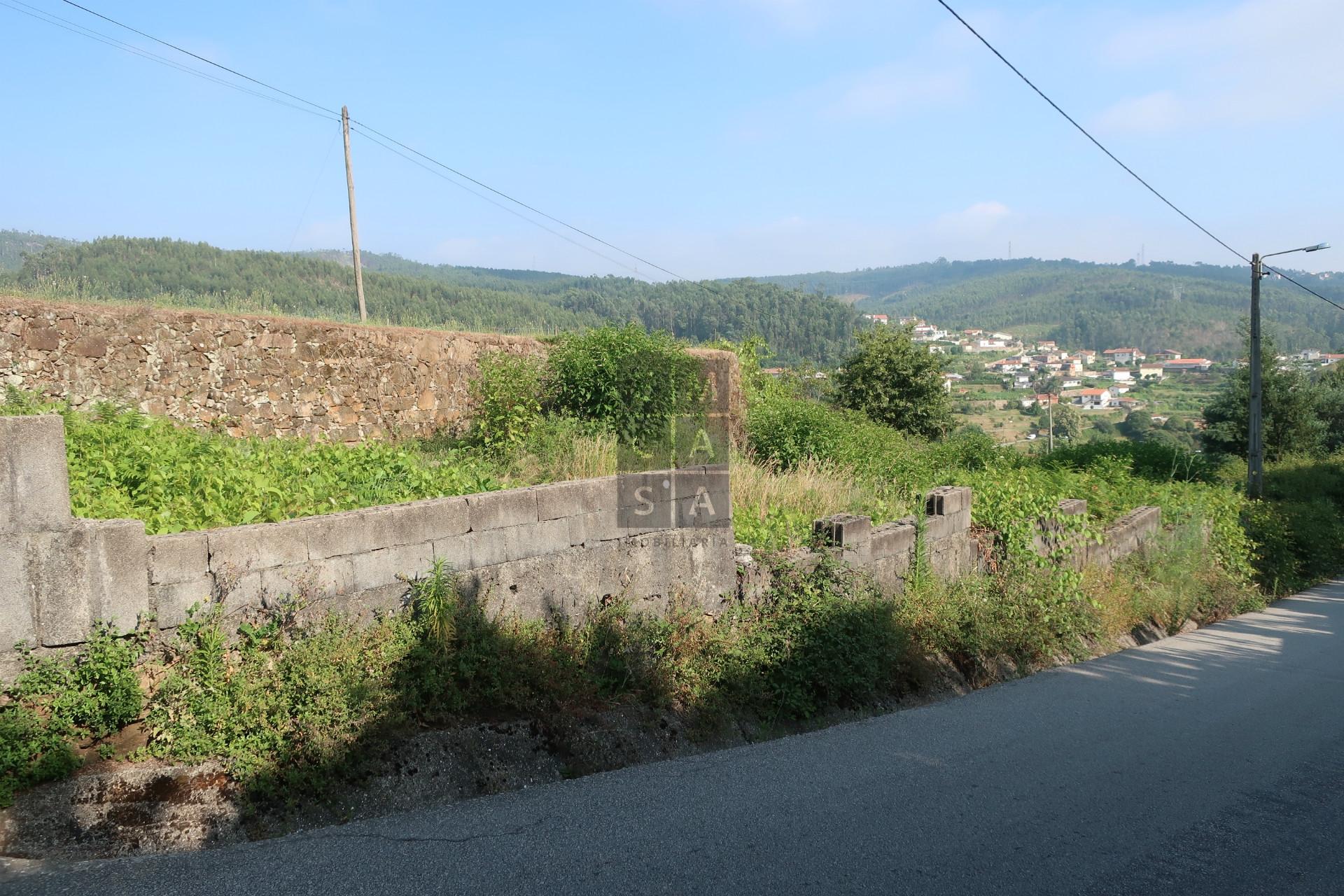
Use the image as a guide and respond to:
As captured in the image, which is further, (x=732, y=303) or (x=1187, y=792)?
(x=732, y=303)

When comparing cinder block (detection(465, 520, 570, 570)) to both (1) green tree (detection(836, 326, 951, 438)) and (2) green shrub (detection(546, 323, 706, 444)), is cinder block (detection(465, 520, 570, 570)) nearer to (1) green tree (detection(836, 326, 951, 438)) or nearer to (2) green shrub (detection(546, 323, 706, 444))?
(2) green shrub (detection(546, 323, 706, 444))

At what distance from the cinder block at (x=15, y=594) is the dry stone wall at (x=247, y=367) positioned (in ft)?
15.7

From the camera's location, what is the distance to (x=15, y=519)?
4.35 meters

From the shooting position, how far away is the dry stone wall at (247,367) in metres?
8.57

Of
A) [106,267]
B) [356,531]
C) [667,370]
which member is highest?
[106,267]

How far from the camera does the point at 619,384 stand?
11844 millimetres

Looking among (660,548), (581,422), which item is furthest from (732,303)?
(660,548)

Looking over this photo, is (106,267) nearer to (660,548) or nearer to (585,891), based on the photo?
(660,548)

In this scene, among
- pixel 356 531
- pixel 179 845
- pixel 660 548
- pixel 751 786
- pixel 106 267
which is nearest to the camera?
pixel 179 845

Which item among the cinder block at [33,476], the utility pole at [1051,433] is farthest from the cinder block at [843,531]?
the utility pole at [1051,433]

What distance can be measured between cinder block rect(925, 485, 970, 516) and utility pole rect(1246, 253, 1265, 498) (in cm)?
1521

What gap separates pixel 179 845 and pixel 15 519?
5.80 feet

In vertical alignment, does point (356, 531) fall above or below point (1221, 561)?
above

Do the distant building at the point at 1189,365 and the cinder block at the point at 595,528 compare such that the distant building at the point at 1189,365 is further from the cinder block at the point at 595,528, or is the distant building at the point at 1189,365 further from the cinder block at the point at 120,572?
the cinder block at the point at 120,572
